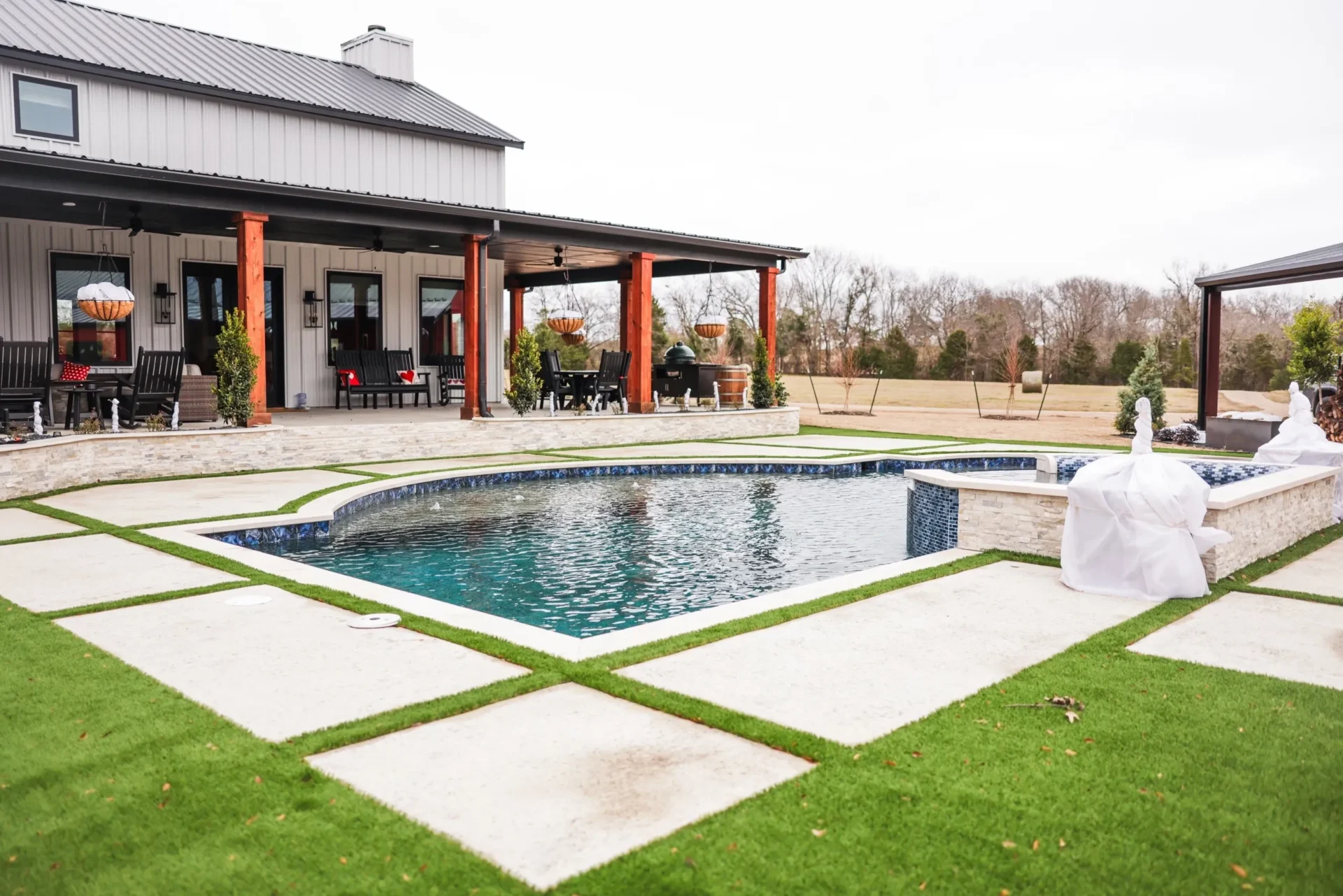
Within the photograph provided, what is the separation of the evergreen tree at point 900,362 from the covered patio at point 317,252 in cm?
1763

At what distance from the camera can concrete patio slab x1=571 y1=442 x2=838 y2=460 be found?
40.1ft

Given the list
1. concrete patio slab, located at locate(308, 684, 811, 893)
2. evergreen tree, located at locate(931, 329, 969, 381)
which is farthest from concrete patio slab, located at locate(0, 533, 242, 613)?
evergreen tree, located at locate(931, 329, 969, 381)

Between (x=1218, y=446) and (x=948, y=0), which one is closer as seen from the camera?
(x=1218, y=446)

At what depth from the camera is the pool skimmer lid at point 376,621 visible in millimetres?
4289

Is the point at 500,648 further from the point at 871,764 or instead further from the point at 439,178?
the point at 439,178

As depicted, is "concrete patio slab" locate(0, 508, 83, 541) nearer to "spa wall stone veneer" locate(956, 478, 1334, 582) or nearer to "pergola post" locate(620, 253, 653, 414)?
"spa wall stone veneer" locate(956, 478, 1334, 582)

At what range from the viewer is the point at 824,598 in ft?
16.0

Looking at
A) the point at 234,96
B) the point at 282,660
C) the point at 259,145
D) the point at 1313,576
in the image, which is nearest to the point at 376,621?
the point at 282,660

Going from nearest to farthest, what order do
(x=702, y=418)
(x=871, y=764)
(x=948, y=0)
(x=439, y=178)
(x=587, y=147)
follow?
(x=871, y=764)
(x=702, y=418)
(x=439, y=178)
(x=948, y=0)
(x=587, y=147)

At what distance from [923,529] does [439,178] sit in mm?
11960

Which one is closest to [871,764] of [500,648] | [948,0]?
[500,648]

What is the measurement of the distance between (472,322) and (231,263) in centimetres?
380

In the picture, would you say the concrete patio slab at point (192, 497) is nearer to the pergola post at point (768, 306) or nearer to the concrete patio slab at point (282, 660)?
the concrete patio slab at point (282, 660)

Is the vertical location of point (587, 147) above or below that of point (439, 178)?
above
